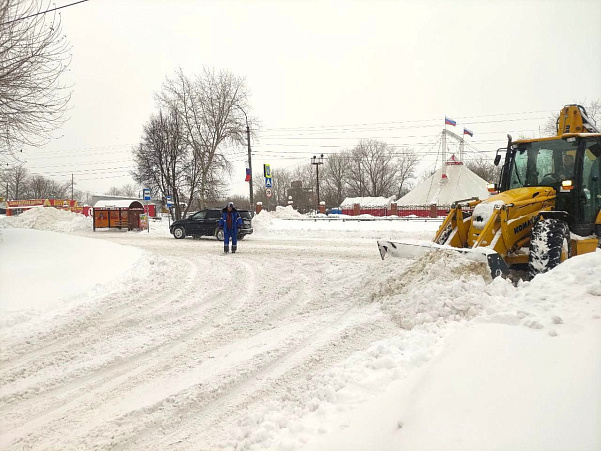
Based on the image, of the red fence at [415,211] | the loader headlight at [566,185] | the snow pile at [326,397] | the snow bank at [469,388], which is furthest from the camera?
the red fence at [415,211]

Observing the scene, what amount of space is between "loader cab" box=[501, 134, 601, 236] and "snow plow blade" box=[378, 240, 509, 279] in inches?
106

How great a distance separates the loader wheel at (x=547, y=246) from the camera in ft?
20.3

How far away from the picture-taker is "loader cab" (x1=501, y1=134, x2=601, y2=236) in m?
7.29

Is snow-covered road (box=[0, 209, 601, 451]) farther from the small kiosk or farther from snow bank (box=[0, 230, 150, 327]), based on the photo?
the small kiosk

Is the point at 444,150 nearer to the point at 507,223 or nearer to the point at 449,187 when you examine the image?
the point at 449,187

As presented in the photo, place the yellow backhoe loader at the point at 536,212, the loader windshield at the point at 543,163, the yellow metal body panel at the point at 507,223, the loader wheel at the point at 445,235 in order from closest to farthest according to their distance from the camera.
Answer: the yellow backhoe loader at the point at 536,212 < the yellow metal body panel at the point at 507,223 < the loader windshield at the point at 543,163 < the loader wheel at the point at 445,235

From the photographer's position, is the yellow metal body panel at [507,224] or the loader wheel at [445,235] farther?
the loader wheel at [445,235]

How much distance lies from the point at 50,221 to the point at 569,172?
33.5 metres

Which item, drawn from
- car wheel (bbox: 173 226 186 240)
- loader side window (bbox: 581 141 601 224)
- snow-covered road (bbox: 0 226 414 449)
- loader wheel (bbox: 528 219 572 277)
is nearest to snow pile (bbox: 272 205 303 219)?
car wheel (bbox: 173 226 186 240)

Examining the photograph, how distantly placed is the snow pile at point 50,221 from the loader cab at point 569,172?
96.2ft

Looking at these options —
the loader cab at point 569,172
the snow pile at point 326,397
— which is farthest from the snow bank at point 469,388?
the loader cab at point 569,172

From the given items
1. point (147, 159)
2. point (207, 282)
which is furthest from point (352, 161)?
point (207, 282)

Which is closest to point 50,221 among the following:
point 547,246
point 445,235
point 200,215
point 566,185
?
point 200,215

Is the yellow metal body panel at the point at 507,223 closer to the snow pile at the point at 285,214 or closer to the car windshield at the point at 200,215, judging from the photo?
the car windshield at the point at 200,215
